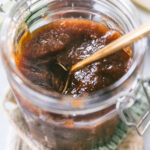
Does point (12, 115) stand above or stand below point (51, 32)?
below

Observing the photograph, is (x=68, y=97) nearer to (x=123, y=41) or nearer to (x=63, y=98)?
(x=63, y=98)

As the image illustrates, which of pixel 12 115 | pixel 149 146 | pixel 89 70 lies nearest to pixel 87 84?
pixel 89 70

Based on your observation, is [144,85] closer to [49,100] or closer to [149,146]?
[49,100]

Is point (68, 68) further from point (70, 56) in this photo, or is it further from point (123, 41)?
point (123, 41)

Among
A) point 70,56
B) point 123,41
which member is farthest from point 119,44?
point 70,56

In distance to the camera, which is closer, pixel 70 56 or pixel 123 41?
pixel 123 41
